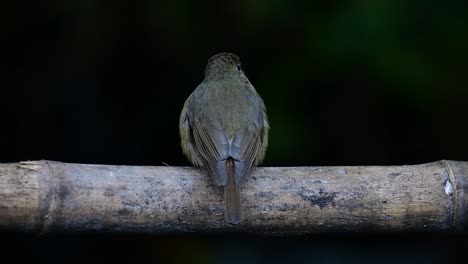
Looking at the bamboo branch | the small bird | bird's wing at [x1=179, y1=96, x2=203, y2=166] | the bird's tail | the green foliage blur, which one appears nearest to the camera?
the bamboo branch

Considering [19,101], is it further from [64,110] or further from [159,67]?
[159,67]

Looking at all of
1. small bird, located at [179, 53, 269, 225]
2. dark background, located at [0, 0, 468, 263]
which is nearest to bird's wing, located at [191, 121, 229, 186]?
small bird, located at [179, 53, 269, 225]

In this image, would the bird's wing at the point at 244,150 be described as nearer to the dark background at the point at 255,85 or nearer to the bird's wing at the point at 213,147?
the bird's wing at the point at 213,147

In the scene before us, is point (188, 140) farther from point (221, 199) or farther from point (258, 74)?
point (258, 74)

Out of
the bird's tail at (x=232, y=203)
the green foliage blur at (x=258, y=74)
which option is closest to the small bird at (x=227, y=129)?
the bird's tail at (x=232, y=203)

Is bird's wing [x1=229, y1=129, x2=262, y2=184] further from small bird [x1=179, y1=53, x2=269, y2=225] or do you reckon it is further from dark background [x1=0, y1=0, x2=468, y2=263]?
dark background [x1=0, y1=0, x2=468, y2=263]

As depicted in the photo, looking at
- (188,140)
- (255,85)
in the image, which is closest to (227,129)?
(188,140)
